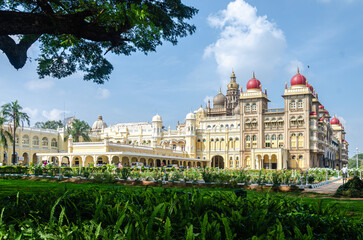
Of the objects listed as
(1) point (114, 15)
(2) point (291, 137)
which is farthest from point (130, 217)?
(2) point (291, 137)

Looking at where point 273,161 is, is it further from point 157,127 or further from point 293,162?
point 157,127

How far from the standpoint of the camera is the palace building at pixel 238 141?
168 feet

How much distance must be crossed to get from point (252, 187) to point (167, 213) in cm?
1204

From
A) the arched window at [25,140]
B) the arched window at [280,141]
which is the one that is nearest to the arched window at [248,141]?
the arched window at [280,141]

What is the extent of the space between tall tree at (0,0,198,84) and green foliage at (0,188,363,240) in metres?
3.76

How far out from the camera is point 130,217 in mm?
2971

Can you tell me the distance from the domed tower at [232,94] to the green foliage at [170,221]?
74.8 m

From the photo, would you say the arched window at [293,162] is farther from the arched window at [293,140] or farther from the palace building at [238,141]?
the arched window at [293,140]

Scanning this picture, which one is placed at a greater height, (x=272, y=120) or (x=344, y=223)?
(x=272, y=120)

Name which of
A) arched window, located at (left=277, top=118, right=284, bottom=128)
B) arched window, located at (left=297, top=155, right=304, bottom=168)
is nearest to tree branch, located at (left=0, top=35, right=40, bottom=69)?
arched window, located at (left=297, top=155, right=304, bottom=168)

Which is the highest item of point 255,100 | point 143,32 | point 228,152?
point 255,100

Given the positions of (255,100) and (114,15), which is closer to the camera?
(114,15)

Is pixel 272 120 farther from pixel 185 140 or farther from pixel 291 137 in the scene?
pixel 185 140

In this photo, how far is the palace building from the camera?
51338 mm
